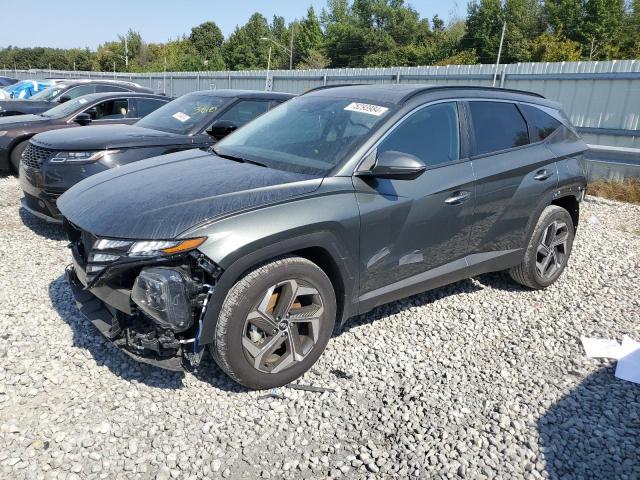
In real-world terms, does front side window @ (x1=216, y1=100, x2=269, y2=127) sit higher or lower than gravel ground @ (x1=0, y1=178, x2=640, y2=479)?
higher

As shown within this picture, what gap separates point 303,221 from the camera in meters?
2.83

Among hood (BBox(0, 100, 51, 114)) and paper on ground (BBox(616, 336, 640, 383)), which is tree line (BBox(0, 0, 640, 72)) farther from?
paper on ground (BBox(616, 336, 640, 383))

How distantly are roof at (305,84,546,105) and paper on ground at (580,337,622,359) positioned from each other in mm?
2070

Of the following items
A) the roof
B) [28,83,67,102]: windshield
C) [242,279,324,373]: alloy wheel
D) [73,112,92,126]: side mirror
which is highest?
the roof

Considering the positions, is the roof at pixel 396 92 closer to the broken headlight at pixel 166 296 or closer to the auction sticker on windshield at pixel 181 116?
the broken headlight at pixel 166 296

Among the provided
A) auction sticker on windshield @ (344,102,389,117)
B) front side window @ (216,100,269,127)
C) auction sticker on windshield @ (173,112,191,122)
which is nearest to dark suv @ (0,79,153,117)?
auction sticker on windshield @ (173,112,191,122)

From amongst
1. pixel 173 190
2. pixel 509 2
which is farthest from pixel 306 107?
pixel 509 2

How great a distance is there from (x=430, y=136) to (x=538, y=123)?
4.75 feet

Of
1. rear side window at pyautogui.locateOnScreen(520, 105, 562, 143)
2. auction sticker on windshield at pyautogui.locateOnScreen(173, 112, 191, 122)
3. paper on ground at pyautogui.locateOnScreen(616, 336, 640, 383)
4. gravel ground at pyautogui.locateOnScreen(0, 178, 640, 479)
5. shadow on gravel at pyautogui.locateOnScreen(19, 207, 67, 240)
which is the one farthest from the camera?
auction sticker on windshield at pyautogui.locateOnScreen(173, 112, 191, 122)

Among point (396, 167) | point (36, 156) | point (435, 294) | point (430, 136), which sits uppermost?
point (430, 136)

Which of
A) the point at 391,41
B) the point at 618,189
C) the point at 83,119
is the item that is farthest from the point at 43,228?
the point at 391,41

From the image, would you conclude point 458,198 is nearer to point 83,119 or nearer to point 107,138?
point 107,138

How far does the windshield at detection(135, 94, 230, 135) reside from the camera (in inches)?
239

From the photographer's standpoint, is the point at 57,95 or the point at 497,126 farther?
the point at 57,95
